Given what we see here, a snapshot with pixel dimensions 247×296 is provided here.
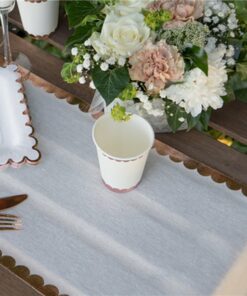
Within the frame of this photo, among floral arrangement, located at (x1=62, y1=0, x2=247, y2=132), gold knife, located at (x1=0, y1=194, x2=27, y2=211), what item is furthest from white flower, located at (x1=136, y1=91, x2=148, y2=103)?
gold knife, located at (x1=0, y1=194, x2=27, y2=211)

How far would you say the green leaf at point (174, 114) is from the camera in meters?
0.84

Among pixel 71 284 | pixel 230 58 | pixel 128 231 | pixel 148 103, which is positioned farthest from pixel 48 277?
pixel 230 58

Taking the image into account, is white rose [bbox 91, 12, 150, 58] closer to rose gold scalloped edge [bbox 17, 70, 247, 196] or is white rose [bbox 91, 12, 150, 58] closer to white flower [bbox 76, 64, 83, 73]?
white flower [bbox 76, 64, 83, 73]

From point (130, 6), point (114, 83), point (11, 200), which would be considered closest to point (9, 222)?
point (11, 200)

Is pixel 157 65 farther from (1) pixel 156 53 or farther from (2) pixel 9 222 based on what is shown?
(2) pixel 9 222

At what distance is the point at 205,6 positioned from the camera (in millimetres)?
841

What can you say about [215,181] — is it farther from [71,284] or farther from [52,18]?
[52,18]

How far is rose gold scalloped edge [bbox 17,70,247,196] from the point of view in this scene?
35.1 inches

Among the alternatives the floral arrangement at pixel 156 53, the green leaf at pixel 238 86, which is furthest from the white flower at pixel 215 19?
the green leaf at pixel 238 86

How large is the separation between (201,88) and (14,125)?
357 mm

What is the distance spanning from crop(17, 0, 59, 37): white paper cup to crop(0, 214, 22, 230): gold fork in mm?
433

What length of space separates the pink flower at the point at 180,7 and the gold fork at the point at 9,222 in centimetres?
41

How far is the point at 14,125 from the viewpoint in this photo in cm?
91

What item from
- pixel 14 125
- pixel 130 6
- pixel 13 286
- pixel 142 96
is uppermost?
pixel 130 6
